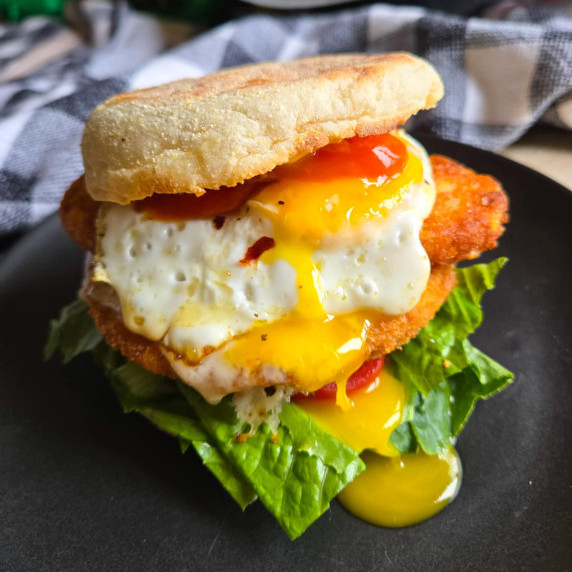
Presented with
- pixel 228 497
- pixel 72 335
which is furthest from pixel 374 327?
pixel 72 335

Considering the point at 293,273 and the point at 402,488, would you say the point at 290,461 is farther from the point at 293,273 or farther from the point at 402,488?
the point at 293,273

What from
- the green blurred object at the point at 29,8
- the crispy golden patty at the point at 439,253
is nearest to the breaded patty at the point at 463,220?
the crispy golden patty at the point at 439,253

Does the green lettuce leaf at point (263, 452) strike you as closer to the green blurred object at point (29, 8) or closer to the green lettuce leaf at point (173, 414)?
the green lettuce leaf at point (173, 414)

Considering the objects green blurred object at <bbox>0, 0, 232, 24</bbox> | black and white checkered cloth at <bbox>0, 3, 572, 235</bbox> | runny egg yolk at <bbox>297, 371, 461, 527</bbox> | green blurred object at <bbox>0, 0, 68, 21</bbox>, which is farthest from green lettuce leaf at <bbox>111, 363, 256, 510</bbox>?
green blurred object at <bbox>0, 0, 68, 21</bbox>

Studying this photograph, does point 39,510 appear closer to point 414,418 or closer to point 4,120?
point 414,418

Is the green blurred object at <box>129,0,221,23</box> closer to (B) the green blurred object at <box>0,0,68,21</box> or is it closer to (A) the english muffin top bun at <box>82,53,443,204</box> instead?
(B) the green blurred object at <box>0,0,68,21</box>

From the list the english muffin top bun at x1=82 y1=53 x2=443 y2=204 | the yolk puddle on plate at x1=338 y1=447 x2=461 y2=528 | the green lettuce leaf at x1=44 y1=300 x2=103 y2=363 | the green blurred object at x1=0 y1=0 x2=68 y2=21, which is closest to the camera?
the english muffin top bun at x1=82 y1=53 x2=443 y2=204

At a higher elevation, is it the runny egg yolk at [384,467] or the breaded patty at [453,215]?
the breaded patty at [453,215]
